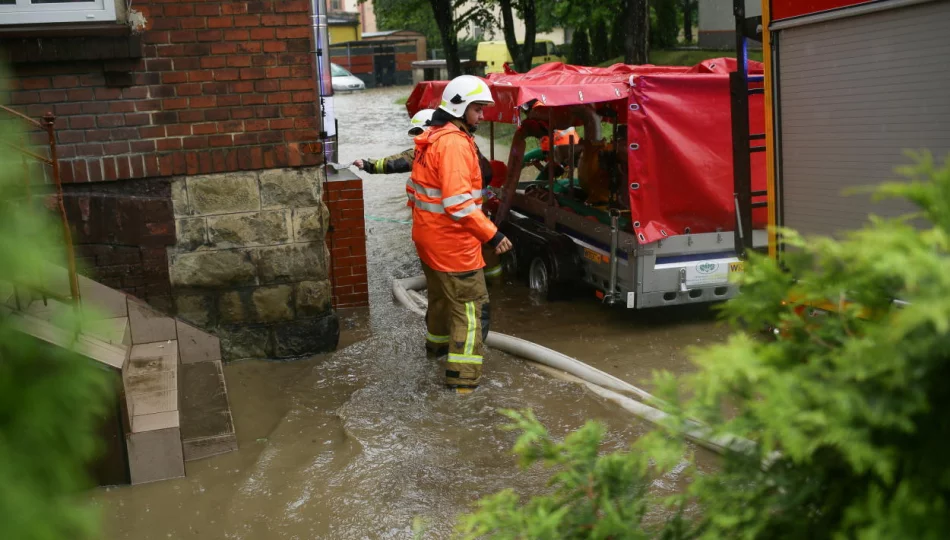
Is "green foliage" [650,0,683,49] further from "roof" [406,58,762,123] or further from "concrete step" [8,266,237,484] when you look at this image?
"concrete step" [8,266,237,484]

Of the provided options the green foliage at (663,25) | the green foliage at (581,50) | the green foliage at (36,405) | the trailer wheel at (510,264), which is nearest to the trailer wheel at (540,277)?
the trailer wheel at (510,264)

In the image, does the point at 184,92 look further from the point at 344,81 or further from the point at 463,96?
the point at 344,81

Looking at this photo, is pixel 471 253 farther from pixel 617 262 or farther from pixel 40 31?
pixel 40 31

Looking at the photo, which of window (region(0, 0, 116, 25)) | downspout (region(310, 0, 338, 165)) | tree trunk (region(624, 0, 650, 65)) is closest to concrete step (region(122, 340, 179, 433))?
window (region(0, 0, 116, 25))

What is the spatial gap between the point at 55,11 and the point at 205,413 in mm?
2551

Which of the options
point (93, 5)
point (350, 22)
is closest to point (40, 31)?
point (93, 5)

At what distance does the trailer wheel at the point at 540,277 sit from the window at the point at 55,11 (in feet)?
14.1

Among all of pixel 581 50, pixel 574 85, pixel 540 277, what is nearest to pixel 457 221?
pixel 574 85

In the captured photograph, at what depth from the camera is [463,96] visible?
228 inches

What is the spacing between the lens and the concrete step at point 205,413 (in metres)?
4.69

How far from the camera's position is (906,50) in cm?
434

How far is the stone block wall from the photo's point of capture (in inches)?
230

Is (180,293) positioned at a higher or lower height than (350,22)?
lower

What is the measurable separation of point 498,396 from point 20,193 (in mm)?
4901
